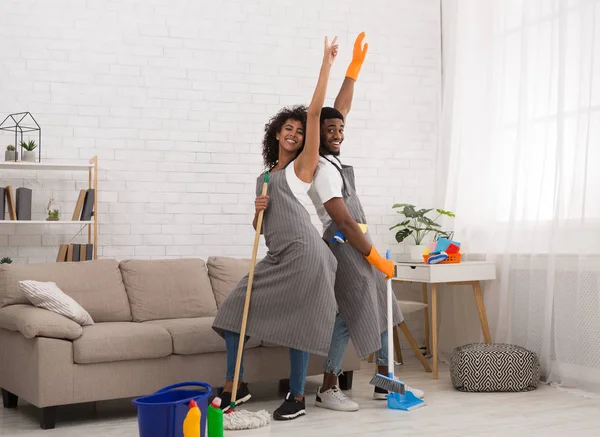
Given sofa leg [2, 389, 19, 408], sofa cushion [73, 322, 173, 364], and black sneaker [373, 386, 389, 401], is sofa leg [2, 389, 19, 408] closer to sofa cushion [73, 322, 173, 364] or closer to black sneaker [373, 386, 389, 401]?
sofa cushion [73, 322, 173, 364]

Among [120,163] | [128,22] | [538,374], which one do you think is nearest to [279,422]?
[538,374]

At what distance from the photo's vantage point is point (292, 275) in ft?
11.9

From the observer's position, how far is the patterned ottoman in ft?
14.2

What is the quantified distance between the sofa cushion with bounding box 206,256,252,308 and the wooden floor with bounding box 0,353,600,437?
2.10 ft

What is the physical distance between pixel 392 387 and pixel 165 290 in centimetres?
146

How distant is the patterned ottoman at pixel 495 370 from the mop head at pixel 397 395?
0.51 meters

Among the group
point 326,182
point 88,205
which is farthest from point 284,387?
point 88,205

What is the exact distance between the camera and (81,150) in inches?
195

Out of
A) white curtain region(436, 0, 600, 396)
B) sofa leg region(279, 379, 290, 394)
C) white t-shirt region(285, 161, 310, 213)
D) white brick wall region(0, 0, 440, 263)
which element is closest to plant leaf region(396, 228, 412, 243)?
white brick wall region(0, 0, 440, 263)

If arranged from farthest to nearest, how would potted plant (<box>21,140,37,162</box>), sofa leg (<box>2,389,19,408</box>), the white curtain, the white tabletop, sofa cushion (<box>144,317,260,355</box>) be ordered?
the white tabletop → potted plant (<box>21,140,37,162</box>) → the white curtain → sofa leg (<box>2,389,19,408</box>) → sofa cushion (<box>144,317,260,355</box>)

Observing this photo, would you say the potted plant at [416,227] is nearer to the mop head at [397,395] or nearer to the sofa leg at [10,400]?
the mop head at [397,395]

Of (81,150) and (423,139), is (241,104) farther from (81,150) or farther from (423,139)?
(423,139)

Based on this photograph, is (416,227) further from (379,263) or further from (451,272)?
(379,263)

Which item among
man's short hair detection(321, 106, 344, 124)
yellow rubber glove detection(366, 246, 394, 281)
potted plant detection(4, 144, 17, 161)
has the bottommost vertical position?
yellow rubber glove detection(366, 246, 394, 281)
